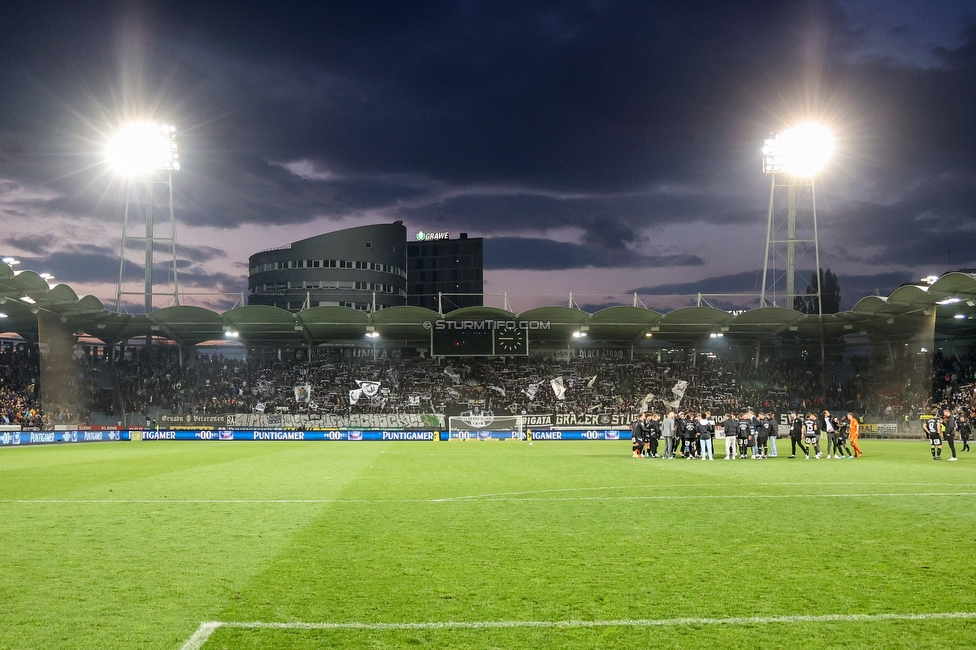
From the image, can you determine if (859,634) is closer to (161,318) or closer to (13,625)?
(13,625)

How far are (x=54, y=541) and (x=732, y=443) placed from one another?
889 inches

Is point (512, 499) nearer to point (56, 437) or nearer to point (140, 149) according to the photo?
point (56, 437)

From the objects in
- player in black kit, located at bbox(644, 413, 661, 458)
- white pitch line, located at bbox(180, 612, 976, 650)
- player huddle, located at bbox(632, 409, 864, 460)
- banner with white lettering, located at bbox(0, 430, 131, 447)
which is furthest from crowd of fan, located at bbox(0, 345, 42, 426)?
white pitch line, located at bbox(180, 612, 976, 650)

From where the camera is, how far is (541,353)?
59.7m

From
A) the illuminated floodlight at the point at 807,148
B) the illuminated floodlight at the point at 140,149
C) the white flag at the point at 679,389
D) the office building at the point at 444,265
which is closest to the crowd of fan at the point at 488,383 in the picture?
the white flag at the point at 679,389

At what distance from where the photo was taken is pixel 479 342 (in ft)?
160

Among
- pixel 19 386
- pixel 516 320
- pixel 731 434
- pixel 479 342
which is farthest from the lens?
pixel 516 320

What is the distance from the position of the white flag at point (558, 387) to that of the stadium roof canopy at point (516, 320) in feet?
11.9

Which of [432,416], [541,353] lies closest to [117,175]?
[432,416]

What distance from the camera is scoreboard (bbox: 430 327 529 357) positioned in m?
48.4

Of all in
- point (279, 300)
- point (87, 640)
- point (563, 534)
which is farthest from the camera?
point (279, 300)

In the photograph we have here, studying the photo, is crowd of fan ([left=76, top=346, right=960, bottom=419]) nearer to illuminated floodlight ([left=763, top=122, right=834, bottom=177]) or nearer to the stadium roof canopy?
the stadium roof canopy

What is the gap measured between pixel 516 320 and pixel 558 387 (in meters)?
7.56

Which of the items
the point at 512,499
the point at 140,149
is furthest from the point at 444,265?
the point at 512,499
